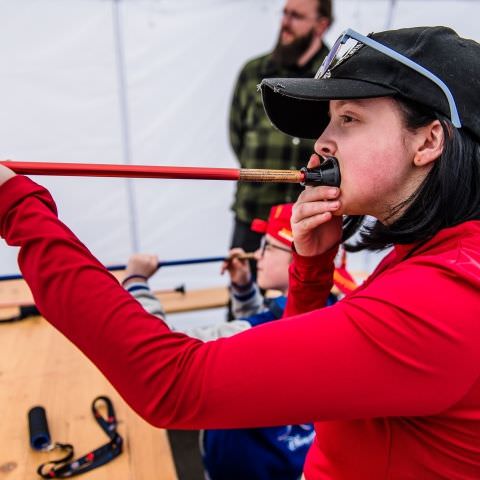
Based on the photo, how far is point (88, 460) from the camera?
2.58ft

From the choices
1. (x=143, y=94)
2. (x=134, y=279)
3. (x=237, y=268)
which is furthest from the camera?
(x=143, y=94)

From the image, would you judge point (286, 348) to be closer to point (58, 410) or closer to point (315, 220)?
point (315, 220)

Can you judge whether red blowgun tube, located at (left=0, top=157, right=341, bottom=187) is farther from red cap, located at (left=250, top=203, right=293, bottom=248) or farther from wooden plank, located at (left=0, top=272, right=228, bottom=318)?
wooden plank, located at (left=0, top=272, right=228, bottom=318)

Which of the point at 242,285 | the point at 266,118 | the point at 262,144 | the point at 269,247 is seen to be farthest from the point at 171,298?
the point at 266,118

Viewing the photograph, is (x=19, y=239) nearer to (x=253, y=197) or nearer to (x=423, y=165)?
(x=423, y=165)

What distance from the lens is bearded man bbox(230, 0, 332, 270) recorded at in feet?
6.06

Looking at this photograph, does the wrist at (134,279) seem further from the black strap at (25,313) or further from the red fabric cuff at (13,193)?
the red fabric cuff at (13,193)

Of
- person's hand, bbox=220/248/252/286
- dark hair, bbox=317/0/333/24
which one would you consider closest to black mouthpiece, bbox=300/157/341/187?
person's hand, bbox=220/248/252/286

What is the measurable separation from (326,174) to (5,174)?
40 cm

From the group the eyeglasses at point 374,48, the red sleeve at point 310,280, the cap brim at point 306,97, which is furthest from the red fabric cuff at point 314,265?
the eyeglasses at point 374,48

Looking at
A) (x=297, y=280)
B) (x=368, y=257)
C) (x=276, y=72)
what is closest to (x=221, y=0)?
(x=276, y=72)

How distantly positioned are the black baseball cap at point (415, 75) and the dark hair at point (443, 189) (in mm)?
16

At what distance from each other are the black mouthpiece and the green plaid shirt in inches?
50.7

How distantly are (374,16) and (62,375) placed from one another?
2491mm
